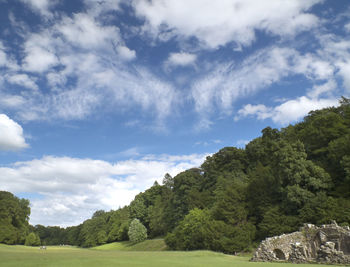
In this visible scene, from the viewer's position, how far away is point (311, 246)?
28.6 m

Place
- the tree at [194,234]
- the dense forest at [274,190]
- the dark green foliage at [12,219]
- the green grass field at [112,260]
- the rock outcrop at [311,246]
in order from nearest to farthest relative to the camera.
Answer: the green grass field at [112,260]
the rock outcrop at [311,246]
the dense forest at [274,190]
the tree at [194,234]
the dark green foliage at [12,219]

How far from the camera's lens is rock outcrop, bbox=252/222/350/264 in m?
25.6

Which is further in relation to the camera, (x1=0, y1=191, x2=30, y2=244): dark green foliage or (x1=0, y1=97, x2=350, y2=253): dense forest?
(x1=0, y1=191, x2=30, y2=244): dark green foliage

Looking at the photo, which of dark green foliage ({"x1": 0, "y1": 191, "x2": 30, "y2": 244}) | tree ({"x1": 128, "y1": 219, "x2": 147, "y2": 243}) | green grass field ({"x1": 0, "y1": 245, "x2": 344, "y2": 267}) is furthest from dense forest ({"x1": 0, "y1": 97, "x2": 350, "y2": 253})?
green grass field ({"x1": 0, "y1": 245, "x2": 344, "y2": 267})

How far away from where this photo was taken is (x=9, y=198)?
9025cm

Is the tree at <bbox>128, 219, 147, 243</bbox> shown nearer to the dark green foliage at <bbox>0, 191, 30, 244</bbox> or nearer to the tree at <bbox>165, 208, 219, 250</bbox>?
the tree at <bbox>165, 208, 219, 250</bbox>

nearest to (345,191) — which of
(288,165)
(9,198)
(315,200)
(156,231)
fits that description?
(315,200)

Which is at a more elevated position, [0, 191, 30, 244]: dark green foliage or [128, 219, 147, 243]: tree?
[0, 191, 30, 244]: dark green foliage

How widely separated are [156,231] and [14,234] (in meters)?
43.5

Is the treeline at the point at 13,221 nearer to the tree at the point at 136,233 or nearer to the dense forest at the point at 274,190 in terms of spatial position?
the dense forest at the point at 274,190

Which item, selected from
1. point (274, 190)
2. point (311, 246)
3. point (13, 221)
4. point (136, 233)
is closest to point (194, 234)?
point (274, 190)

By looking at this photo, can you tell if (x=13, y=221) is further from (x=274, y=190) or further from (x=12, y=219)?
(x=274, y=190)

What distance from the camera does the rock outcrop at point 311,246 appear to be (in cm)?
2561

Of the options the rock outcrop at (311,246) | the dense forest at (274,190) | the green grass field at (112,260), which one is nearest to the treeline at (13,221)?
the dense forest at (274,190)
